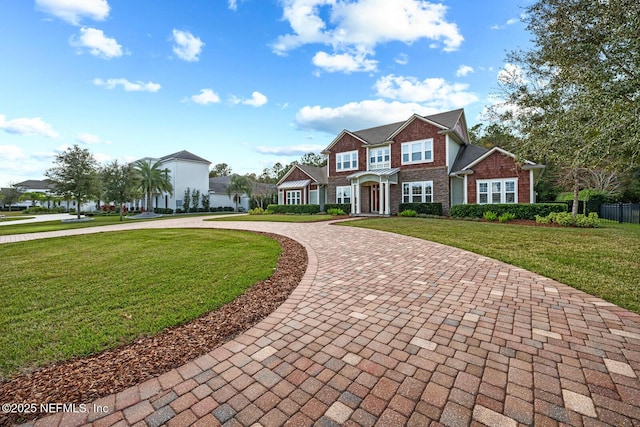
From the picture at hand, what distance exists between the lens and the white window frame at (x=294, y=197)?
91.3 feet

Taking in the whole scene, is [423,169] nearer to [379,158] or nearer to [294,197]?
[379,158]

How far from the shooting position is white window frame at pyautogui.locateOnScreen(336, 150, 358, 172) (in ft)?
78.2

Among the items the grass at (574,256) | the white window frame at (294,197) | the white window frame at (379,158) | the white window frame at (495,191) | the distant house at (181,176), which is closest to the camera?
the grass at (574,256)

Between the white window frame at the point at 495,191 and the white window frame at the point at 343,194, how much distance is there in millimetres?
9897

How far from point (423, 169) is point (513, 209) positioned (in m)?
6.53

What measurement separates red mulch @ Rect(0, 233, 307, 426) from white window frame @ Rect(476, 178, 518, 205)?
18830 millimetres

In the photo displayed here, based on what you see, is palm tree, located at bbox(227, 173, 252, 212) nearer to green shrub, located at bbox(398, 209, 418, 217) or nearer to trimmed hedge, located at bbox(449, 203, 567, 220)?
green shrub, located at bbox(398, 209, 418, 217)

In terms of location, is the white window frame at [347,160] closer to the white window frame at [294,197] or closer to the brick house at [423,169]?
the brick house at [423,169]

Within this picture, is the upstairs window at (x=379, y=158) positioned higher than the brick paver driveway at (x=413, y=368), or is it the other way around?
the upstairs window at (x=379, y=158)

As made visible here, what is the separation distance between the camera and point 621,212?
54.2 ft

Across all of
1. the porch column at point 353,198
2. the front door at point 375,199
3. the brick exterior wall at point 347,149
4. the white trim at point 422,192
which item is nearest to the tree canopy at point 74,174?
the brick exterior wall at point 347,149

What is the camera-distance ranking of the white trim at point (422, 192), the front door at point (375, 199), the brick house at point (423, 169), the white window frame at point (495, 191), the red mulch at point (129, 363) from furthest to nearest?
the front door at point (375, 199) → the white trim at point (422, 192) → the brick house at point (423, 169) → the white window frame at point (495, 191) → the red mulch at point (129, 363)

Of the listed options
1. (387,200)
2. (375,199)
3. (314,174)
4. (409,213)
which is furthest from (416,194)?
(314,174)

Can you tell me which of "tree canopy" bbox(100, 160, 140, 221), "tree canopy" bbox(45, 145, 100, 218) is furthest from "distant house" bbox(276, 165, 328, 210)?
"tree canopy" bbox(45, 145, 100, 218)
